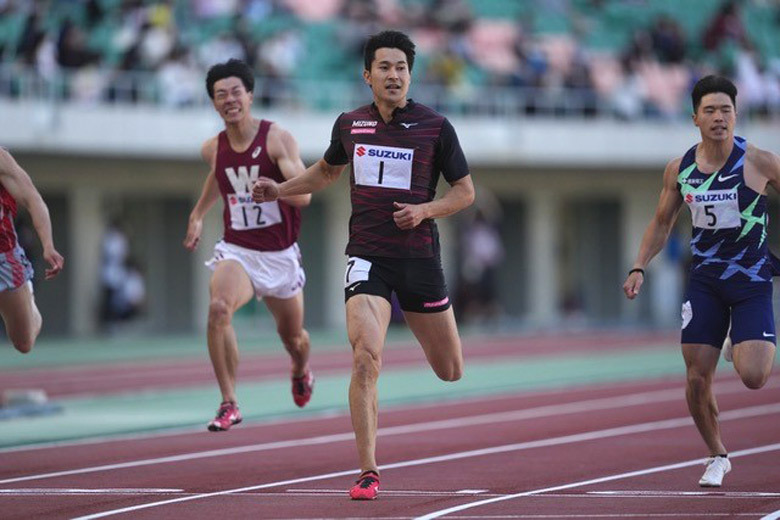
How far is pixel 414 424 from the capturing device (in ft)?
47.5

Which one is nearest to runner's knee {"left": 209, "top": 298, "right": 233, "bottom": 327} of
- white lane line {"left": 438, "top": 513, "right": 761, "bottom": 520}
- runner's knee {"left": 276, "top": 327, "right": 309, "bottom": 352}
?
runner's knee {"left": 276, "top": 327, "right": 309, "bottom": 352}

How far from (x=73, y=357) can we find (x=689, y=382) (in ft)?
54.4

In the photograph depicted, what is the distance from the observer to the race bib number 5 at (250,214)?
12.0 meters

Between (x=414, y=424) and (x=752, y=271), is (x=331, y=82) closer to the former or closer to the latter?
(x=414, y=424)

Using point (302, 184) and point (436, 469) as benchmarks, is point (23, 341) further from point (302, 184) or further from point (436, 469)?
point (436, 469)

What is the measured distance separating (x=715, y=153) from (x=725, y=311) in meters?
0.89

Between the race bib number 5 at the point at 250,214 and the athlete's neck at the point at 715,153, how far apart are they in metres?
3.39

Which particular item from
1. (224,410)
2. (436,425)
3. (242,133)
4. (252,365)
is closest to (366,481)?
(224,410)

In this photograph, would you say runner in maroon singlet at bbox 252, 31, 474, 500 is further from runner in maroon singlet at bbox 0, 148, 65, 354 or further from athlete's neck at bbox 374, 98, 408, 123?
runner in maroon singlet at bbox 0, 148, 65, 354

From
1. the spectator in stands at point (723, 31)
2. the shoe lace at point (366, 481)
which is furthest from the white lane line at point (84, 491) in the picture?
the spectator in stands at point (723, 31)

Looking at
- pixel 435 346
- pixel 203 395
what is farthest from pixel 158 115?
pixel 435 346

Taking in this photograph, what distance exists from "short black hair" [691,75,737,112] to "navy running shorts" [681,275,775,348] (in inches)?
40.1

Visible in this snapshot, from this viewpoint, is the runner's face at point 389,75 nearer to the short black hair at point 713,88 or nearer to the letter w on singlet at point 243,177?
the short black hair at point 713,88

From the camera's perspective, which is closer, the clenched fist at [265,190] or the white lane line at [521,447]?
the white lane line at [521,447]
